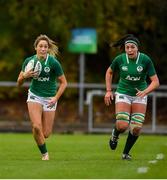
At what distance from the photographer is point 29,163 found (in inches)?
603

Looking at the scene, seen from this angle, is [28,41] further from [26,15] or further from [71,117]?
[71,117]

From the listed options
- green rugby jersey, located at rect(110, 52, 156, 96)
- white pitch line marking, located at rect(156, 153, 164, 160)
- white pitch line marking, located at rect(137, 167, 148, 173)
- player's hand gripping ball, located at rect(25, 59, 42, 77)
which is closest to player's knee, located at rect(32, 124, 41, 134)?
player's hand gripping ball, located at rect(25, 59, 42, 77)

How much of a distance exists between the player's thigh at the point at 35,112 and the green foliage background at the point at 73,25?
1914 cm

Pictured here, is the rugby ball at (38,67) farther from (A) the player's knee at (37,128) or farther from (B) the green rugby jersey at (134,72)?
(B) the green rugby jersey at (134,72)

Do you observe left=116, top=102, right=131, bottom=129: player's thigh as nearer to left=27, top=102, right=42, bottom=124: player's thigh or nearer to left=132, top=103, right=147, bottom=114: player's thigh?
left=132, top=103, right=147, bottom=114: player's thigh

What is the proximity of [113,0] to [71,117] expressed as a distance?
17.9 feet

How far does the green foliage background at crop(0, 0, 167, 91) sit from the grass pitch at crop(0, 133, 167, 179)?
14.5 metres

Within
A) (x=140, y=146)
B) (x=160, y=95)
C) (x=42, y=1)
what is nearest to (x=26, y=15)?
(x=42, y=1)

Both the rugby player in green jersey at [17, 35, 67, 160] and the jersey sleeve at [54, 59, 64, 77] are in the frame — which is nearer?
the rugby player in green jersey at [17, 35, 67, 160]

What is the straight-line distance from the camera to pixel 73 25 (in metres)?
35.8

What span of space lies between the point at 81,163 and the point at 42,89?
5.35 feet

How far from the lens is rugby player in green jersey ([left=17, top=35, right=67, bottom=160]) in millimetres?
15969

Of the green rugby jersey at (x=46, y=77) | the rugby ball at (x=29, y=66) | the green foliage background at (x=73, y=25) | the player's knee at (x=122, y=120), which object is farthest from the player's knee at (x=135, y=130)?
the green foliage background at (x=73, y=25)

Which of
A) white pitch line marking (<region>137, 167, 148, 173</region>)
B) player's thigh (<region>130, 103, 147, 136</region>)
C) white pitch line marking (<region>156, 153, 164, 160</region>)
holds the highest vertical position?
player's thigh (<region>130, 103, 147, 136</region>)
